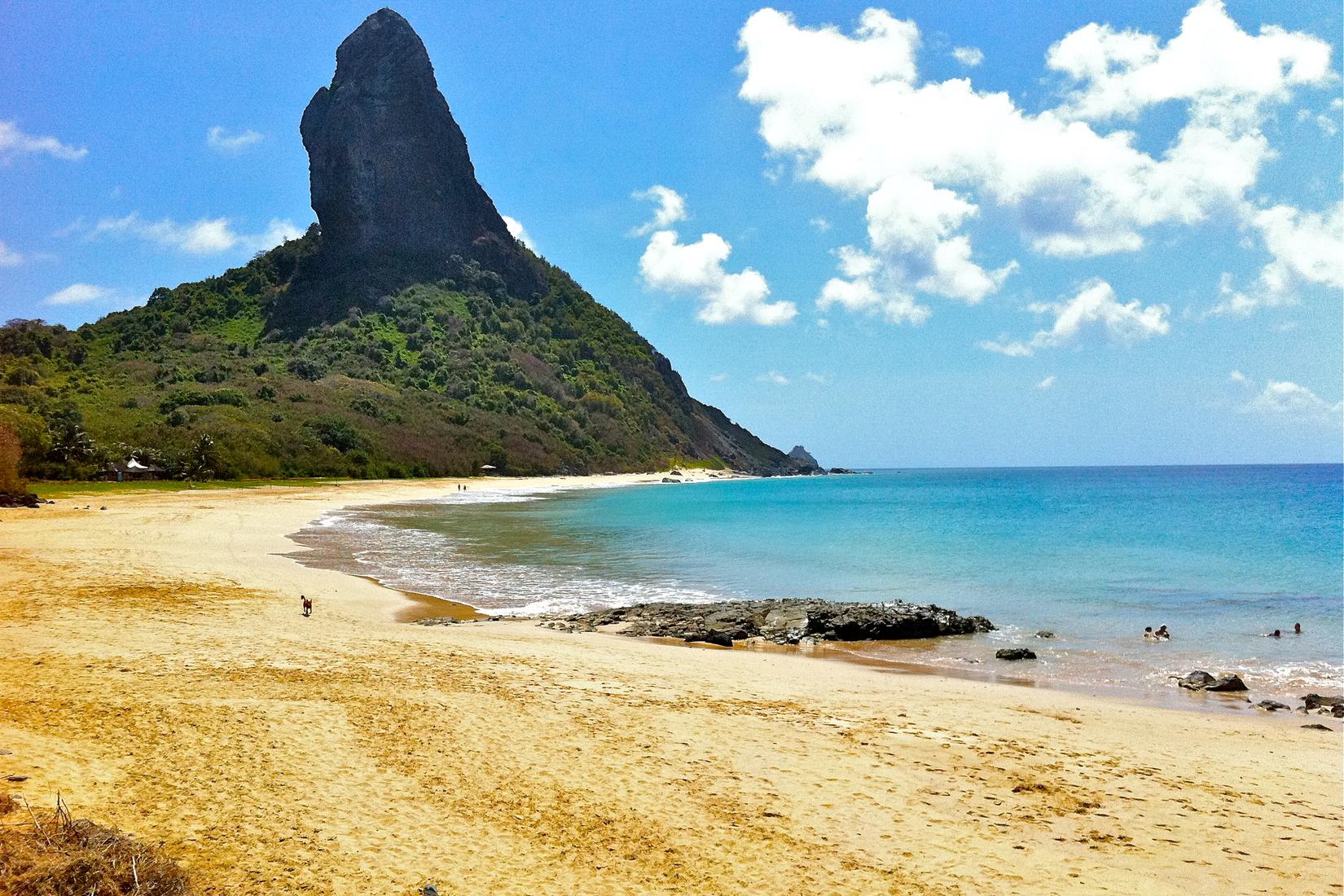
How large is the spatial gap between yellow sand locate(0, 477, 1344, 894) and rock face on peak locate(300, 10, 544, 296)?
15896cm

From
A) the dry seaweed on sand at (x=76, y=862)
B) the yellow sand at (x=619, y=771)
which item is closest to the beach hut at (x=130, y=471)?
the yellow sand at (x=619, y=771)

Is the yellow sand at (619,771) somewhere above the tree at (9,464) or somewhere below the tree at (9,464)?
below

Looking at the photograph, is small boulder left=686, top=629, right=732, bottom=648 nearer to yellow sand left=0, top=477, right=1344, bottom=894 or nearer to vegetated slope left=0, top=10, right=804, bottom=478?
yellow sand left=0, top=477, right=1344, bottom=894

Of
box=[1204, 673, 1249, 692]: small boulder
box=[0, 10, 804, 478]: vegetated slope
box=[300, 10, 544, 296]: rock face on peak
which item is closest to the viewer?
box=[1204, 673, 1249, 692]: small boulder

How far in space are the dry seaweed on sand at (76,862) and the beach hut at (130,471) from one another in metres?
63.3

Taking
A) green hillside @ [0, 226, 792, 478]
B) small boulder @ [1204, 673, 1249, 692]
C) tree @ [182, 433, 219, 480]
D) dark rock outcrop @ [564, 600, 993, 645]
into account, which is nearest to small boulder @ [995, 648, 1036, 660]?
dark rock outcrop @ [564, 600, 993, 645]

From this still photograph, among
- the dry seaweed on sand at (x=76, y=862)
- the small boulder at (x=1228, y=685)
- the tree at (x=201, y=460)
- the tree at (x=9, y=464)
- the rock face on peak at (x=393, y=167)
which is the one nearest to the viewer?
the dry seaweed on sand at (x=76, y=862)

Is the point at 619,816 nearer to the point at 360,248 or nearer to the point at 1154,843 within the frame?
the point at 1154,843

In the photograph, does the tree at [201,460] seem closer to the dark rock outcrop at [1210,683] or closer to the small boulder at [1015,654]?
the small boulder at [1015,654]

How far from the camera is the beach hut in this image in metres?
57.5

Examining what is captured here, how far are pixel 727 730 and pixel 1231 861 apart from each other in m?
5.21

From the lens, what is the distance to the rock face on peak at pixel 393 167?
15650 cm

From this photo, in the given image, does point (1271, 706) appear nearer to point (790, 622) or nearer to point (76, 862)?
point (790, 622)

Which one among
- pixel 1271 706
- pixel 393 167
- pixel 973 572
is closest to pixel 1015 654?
pixel 1271 706
